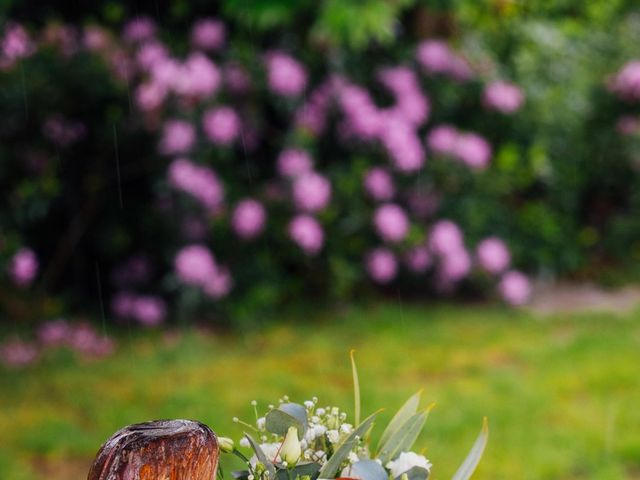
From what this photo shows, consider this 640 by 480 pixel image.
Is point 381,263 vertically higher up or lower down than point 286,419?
lower down

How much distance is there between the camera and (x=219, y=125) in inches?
216

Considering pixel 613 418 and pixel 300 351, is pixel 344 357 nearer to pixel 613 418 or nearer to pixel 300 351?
pixel 300 351

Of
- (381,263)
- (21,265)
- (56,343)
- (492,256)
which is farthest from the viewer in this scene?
(492,256)

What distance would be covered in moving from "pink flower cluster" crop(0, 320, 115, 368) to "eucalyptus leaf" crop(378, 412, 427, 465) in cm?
385

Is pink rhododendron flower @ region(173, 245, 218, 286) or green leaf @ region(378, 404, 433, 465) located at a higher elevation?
green leaf @ region(378, 404, 433, 465)

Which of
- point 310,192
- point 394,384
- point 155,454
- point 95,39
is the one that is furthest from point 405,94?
point 155,454

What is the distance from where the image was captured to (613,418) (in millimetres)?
4387

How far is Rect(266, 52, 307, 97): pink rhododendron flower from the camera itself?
5715 mm

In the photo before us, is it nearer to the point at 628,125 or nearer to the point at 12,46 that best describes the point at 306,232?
the point at 12,46

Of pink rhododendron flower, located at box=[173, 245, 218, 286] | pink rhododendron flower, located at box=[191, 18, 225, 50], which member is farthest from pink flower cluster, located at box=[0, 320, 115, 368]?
pink rhododendron flower, located at box=[191, 18, 225, 50]

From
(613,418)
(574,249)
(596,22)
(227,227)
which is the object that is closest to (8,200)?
(227,227)

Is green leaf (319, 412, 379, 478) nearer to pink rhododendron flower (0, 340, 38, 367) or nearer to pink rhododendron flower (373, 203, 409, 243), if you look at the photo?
pink rhododendron flower (0, 340, 38, 367)

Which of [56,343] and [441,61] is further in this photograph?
[441,61]

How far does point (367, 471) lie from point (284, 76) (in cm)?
456
